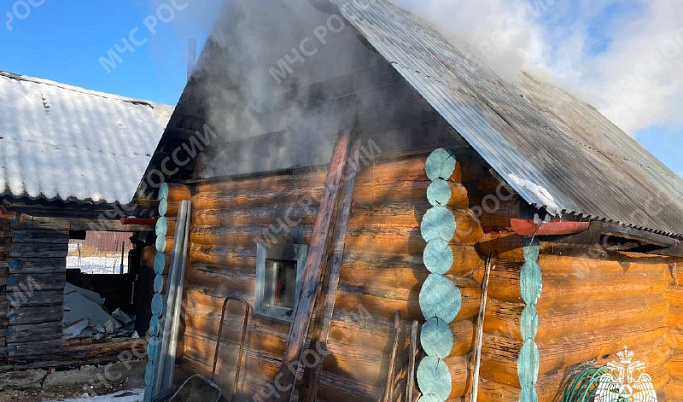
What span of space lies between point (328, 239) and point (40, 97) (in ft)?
36.4

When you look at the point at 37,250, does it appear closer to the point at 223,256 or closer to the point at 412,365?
the point at 223,256

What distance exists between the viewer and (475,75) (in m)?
5.92

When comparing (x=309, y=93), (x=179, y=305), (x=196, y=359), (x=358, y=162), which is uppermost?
(x=309, y=93)

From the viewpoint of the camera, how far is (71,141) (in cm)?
1130

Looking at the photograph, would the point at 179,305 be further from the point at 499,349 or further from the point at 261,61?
the point at 499,349

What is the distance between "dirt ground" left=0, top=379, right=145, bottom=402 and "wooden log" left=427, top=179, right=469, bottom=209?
7179 millimetres

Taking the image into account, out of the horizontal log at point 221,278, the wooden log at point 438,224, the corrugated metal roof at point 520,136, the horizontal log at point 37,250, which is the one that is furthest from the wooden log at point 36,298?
the wooden log at point 438,224

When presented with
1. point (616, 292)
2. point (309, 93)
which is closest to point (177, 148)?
point (309, 93)

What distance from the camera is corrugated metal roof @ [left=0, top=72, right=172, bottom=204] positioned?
371 inches

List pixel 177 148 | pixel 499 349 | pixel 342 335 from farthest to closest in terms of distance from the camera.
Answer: pixel 177 148 → pixel 342 335 → pixel 499 349

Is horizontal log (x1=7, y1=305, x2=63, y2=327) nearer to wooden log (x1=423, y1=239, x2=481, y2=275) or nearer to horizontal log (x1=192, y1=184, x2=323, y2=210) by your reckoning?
horizontal log (x1=192, y1=184, x2=323, y2=210)

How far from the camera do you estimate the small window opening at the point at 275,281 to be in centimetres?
552

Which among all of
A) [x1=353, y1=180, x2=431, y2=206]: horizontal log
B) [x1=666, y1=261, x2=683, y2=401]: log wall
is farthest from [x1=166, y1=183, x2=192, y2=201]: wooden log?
[x1=666, y1=261, x2=683, y2=401]: log wall

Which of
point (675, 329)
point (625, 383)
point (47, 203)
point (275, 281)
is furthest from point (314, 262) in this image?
point (47, 203)
